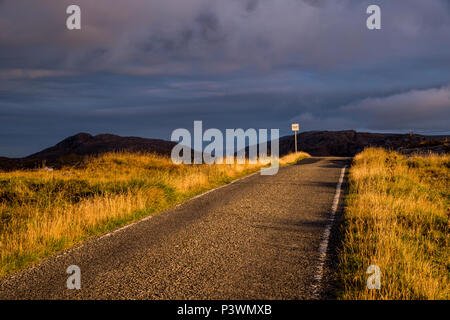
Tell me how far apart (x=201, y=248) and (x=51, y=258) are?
2551 millimetres

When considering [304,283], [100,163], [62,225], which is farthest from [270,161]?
[304,283]

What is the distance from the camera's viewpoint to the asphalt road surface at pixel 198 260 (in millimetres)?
4133

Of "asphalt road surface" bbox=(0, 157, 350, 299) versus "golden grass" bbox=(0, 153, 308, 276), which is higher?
"golden grass" bbox=(0, 153, 308, 276)

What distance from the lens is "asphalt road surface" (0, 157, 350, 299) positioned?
413 centimetres

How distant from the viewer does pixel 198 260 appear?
5148 mm

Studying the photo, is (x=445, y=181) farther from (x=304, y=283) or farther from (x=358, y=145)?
(x=358, y=145)
